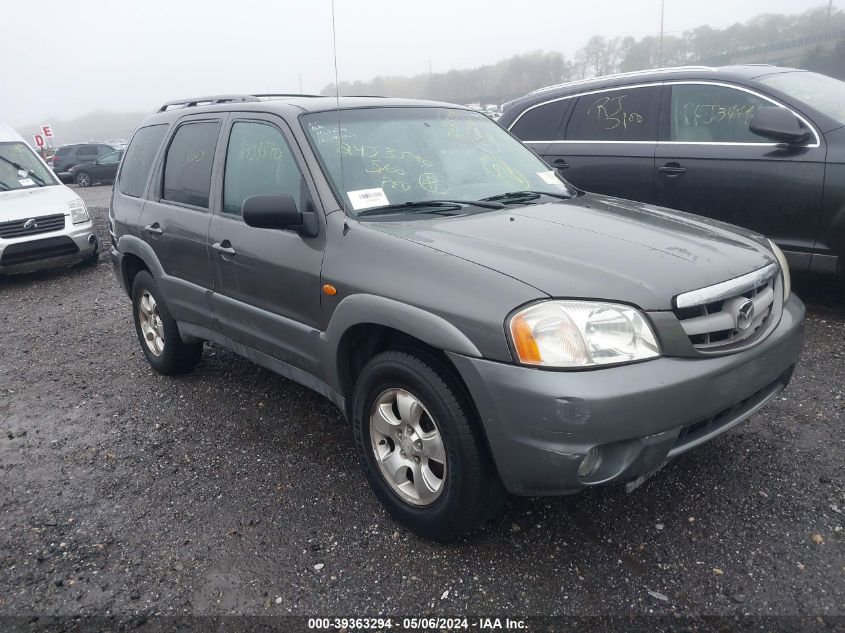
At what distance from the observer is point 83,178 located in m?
24.8

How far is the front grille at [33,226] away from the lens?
26.2 feet

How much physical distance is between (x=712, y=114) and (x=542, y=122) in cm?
156

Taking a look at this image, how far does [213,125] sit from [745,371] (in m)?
3.10

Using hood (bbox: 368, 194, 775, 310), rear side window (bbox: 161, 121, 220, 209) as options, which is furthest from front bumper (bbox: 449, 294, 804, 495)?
rear side window (bbox: 161, 121, 220, 209)

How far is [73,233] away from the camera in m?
8.48

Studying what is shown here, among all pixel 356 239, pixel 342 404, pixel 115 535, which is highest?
pixel 356 239

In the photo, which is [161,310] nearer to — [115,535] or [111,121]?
[115,535]

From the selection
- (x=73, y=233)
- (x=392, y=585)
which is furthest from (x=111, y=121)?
(x=392, y=585)

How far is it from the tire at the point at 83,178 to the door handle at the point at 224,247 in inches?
958

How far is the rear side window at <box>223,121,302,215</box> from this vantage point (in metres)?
3.26

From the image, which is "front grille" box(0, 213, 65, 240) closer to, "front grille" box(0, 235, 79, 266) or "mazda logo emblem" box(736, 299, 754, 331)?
"front grille" box(0, 235, 79, 266)

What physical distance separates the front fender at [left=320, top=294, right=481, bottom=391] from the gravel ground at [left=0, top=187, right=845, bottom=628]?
72cm

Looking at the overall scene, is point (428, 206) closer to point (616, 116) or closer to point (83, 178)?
point (616, 116)

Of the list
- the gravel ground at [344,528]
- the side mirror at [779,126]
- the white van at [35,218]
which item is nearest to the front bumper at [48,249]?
the white van at [35,218]
